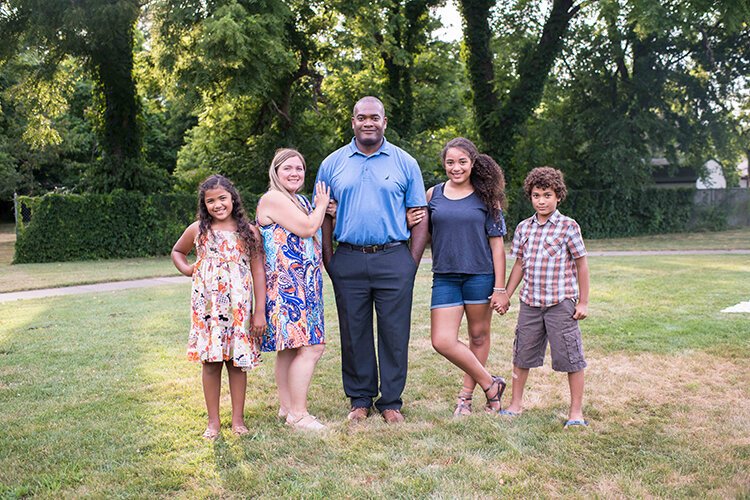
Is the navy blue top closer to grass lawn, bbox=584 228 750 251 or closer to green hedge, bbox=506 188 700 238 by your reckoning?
grass lawn, bbox=584 228 750 251

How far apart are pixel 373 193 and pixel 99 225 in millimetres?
15913

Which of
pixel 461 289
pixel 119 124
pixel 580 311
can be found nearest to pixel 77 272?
pixel 119 124

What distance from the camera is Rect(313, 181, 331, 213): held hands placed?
435 centimetres

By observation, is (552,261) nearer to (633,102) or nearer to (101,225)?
(101,225)

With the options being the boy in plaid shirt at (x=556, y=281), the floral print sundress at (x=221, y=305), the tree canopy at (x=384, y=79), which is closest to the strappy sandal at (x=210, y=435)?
the floral print sundress at (x=221, y=305)

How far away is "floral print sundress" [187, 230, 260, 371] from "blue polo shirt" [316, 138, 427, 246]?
28.1 inches

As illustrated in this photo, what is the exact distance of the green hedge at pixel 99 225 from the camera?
704 inches

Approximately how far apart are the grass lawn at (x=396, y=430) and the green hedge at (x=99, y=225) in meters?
11.5

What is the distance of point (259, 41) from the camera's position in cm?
1530

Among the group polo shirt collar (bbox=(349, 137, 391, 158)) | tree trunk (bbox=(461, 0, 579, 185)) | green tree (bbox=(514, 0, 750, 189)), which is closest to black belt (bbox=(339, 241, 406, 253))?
polo shirt collar (bbox=(349, 137, 391, 158))

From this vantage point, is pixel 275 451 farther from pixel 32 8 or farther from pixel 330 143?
pixel 330 143

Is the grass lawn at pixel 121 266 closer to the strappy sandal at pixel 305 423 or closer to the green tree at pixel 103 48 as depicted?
the green tree at pixel 103 48

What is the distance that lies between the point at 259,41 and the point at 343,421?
1254 cm

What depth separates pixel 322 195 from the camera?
4387mm
